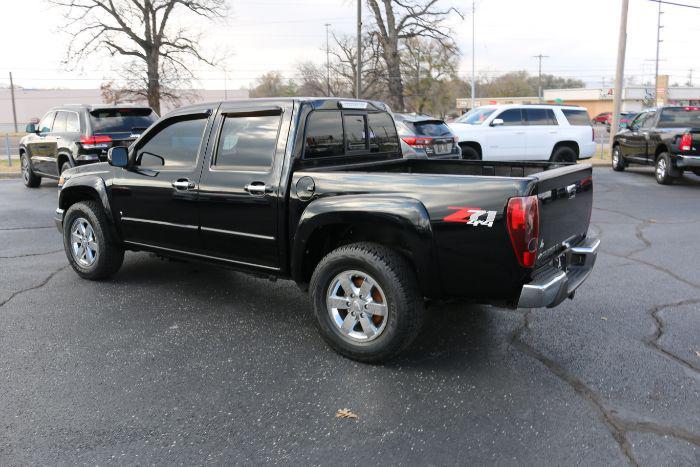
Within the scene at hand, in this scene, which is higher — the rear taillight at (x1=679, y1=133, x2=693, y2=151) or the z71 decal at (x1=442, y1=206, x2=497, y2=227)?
the rear taillight at (x1=679, y1=133, x2=693, y2=151)

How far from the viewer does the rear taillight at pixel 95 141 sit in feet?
35.8

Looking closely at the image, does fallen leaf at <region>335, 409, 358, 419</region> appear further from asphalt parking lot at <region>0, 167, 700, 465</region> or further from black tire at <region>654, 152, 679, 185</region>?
black tire at <region>654, 152, 679, 185</region>

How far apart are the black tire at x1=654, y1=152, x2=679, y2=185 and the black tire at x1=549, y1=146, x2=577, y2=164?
2.32m

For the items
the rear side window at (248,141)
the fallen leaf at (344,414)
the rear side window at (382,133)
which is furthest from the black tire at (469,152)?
the fallen leaf at (344,414)

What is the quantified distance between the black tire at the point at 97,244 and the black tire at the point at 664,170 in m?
11.8

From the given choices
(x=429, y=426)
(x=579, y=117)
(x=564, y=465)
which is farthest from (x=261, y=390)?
(x=579, y=117)

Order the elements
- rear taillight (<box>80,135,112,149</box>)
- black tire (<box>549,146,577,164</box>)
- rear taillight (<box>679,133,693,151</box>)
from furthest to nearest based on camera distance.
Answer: black tire (<box>549,146,577,164</box>) < rear taillight (<box>679,133,693,151</box>) < rear taillight (<box>80,135,112,149</box>)

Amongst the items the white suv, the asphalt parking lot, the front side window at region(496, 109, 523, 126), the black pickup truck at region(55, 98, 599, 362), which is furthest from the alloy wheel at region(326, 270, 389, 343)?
the front side window at region(496, 109, 523, 126)

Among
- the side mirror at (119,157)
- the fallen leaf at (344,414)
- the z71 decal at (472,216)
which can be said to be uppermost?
the side mirror at (119,157)

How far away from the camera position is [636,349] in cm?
409

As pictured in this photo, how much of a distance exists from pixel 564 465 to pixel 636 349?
5.54 ft

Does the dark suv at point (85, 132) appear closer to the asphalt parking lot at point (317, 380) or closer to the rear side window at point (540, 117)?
the asphalt parking lot at point (317, 380)

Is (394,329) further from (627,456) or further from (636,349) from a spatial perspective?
(636,349)

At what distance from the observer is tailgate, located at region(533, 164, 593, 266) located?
3.53 meters
